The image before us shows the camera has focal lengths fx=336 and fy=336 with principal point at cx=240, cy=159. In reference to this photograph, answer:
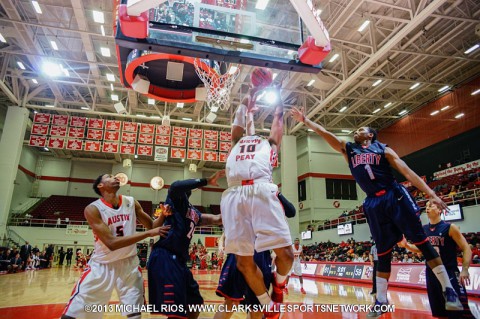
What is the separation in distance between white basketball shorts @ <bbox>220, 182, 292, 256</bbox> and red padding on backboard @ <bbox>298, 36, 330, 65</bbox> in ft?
6.87

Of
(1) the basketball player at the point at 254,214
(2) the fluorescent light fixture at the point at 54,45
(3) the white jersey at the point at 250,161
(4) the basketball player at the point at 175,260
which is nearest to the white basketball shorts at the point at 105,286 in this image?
→ (4) the basketball player at the point at 175,260

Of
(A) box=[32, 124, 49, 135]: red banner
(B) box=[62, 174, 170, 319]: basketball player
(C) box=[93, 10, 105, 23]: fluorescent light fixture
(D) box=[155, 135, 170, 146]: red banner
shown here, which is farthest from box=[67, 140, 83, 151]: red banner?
(B) box=[62, 174, 170, 319]: basketball player

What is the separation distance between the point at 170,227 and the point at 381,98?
21753 mm

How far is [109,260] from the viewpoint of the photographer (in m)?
3.28

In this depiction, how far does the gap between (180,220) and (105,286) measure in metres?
0.92

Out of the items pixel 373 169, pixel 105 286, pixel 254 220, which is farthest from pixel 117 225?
pixel 373 169

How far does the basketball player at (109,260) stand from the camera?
3.05m

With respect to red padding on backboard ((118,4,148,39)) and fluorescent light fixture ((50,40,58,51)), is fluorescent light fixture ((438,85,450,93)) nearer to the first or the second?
red padding on backboard ((118,4,148,39))

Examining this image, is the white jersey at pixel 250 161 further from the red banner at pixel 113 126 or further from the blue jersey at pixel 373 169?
the red banner at pixel 113 126

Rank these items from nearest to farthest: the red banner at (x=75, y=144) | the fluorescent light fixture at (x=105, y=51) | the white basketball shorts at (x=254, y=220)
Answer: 1. the white basketball shorts at (x=254, y=220)
2. the fluorescent light fixture at (x=105, y=51)
3. the red banner at (x=75, y=144)

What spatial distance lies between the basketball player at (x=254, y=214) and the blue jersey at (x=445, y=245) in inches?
91.4

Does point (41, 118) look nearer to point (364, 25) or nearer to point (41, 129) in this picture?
point (41, 129)

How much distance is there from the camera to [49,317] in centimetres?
472

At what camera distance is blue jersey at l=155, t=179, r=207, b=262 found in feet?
11.1
